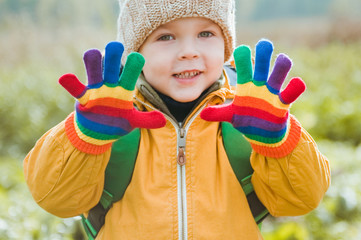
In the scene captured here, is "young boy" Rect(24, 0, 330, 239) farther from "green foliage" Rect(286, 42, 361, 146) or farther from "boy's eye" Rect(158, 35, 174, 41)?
"green foliage" Rect(286, 42, 361, 146)

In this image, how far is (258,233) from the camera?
5.60ft

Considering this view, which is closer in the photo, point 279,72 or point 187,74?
point 279,72

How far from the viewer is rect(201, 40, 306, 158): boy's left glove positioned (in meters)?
1.39

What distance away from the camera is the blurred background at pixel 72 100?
303 centimetres

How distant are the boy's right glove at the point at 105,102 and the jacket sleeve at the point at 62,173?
47 mm

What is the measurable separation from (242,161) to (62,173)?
2.34 ft

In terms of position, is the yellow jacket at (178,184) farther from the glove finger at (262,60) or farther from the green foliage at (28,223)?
the green foliage at (28,223)

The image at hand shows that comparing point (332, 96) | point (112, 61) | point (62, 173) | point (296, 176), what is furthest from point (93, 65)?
point (332, 96)

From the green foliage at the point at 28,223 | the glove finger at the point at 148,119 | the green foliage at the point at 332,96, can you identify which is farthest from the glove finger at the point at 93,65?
the green foliage at the point at 332,96

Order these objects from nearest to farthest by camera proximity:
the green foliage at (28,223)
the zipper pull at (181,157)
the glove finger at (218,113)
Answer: the glove finger at (218,113), the zipper pull at (181,157), the green foliage at (28,223)

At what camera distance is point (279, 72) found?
139cm

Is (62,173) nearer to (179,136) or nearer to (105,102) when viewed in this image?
(105,102)

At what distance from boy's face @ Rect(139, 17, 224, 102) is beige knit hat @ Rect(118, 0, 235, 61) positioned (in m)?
0.04

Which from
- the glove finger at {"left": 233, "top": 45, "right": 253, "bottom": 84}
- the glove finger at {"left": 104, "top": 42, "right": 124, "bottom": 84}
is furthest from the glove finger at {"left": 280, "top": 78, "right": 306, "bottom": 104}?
the glove finger at {"left": 104, "top": 42, "right": 124, "bottom": 84}
